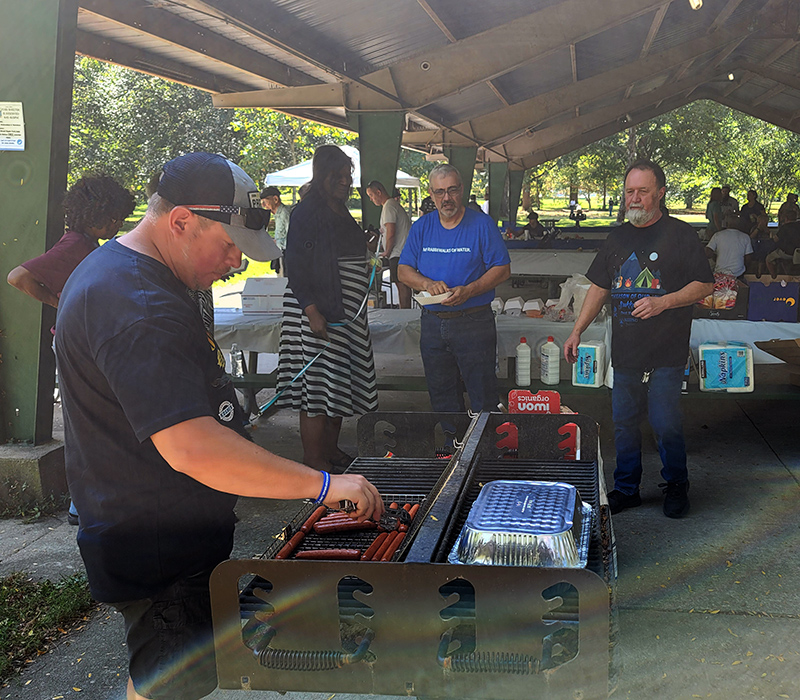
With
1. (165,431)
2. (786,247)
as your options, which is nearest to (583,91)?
(786,247)

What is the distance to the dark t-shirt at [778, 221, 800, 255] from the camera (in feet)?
41.7

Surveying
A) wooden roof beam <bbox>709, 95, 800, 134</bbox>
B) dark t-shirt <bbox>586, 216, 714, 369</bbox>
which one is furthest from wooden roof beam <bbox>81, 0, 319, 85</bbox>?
wooden roof beam <bbox>709, 95, 800, 134</bbox>

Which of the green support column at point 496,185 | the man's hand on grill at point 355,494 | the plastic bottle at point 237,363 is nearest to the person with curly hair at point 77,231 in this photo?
the plastic bottle at point 237,363

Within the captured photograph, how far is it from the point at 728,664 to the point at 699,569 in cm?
91

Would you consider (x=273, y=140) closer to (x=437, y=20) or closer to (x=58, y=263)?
(x=437, y=20)

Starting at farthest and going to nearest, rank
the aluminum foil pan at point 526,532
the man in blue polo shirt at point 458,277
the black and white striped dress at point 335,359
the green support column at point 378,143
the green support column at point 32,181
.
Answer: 1. the green support column at point 378,143
2. the black and white striped dress at point 335,359
3. the man in blue polo shirt at point 458,277
4. the green support column at point 32,181
5. the aluminum foil pan at point 526,532

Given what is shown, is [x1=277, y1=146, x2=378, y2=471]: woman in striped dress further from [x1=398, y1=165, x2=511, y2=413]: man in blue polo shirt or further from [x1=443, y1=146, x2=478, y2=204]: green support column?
[x1=443, y1=146, x2=478, y2=204]: green support column

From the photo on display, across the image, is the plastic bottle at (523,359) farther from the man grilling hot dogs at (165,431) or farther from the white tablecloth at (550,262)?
the white tablecloth at (550,262)

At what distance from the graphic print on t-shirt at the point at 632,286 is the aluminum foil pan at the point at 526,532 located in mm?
2260

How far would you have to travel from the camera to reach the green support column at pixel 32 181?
4.58m

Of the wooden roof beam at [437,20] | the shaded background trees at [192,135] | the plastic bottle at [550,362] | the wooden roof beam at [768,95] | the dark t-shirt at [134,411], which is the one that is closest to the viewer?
the dark t-shirt at [134,411]

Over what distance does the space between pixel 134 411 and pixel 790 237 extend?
13.3 metres

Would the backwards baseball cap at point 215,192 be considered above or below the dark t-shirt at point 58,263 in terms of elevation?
below

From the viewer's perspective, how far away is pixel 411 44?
24.1ft
